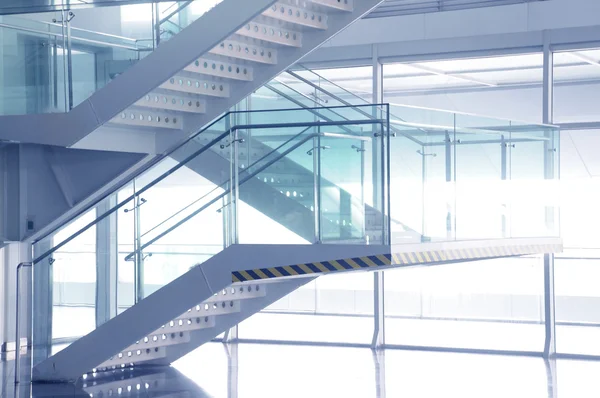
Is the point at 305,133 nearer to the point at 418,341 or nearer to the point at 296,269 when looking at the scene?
the point at 296,269

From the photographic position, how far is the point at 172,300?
824 cm

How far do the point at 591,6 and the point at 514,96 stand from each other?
1.46 metres

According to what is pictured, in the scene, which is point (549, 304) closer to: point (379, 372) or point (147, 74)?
point (379, 372)

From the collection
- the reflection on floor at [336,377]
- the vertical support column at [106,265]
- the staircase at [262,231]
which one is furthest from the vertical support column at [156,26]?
the reflection on floor at [336,377]

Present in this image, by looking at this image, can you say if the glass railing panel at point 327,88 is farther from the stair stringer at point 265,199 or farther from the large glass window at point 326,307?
the stair stringer at point 265,199

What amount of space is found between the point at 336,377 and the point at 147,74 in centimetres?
364

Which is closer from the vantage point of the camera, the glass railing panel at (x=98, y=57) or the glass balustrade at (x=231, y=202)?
the glass balustrade at (x=231, y=202)

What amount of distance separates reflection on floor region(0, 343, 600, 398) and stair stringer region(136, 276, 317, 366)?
0.61ft

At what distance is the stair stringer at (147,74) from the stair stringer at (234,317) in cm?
249

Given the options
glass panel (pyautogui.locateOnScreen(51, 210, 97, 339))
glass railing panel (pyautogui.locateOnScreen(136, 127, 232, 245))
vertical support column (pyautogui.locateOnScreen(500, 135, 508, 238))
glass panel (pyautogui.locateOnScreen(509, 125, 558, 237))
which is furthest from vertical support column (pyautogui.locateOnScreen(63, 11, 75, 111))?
glass panel (pyautogui.locateOnScreen(509, 125, 558, 237))

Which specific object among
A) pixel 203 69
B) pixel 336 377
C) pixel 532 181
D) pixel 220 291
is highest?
pixel 203 69

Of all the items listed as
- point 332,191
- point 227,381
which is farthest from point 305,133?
point 227,381

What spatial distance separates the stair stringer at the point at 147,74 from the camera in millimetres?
7445

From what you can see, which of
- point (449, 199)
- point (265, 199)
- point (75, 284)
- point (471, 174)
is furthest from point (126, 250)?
point (471, 174)
